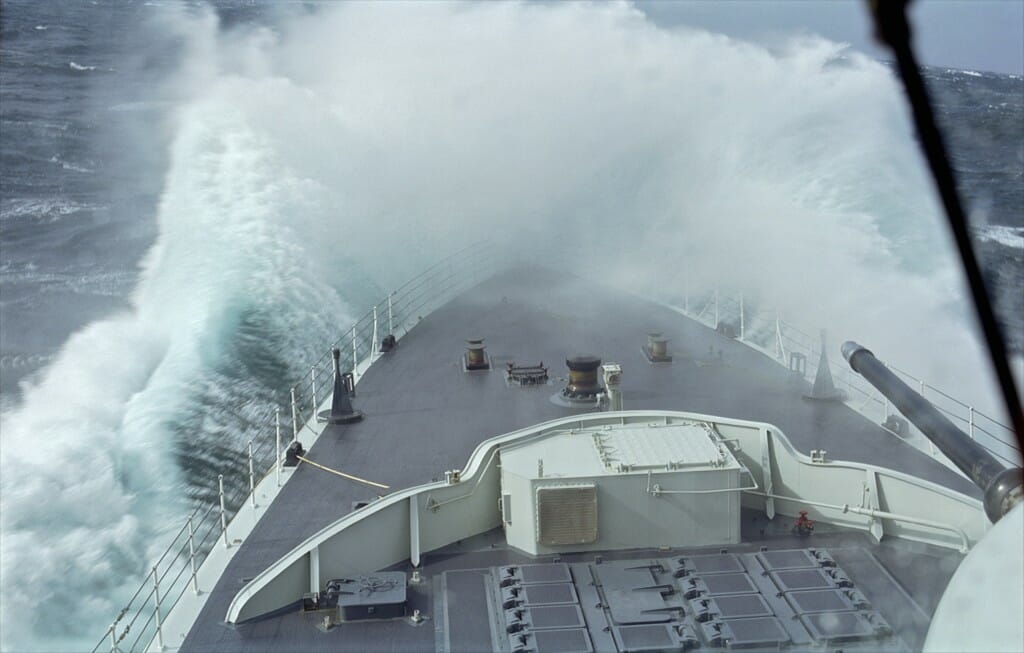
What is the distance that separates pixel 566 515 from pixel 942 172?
590 cm

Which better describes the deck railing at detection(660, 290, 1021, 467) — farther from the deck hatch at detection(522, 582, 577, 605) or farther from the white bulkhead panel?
the deck hatch at detection(522, 582, 577, 605)

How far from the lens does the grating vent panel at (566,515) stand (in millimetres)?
6691

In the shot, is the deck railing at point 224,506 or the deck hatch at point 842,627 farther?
the deck railing at point 224,506

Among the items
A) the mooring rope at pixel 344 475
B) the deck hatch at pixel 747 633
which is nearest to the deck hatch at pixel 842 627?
the deck hatch at pixel 747 633

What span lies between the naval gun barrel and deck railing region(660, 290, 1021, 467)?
3983 mm

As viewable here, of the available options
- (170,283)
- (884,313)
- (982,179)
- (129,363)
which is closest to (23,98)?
(170,283)

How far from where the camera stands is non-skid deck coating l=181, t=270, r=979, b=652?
689 centimetres

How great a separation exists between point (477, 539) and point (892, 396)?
11.7 ft

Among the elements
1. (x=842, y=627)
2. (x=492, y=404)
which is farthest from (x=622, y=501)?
(x=492, y=404)

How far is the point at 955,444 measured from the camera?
3.61 metres

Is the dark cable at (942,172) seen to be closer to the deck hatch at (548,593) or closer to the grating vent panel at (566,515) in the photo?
the deck hatch at (548,593)

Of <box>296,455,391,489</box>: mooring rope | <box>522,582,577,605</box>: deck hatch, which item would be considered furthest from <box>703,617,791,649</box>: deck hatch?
<box>296,455,391,489</box>: mooring rope

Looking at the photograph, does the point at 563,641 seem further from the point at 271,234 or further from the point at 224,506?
the point at 271,234

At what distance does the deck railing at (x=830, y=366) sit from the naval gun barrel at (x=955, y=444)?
398 cm
